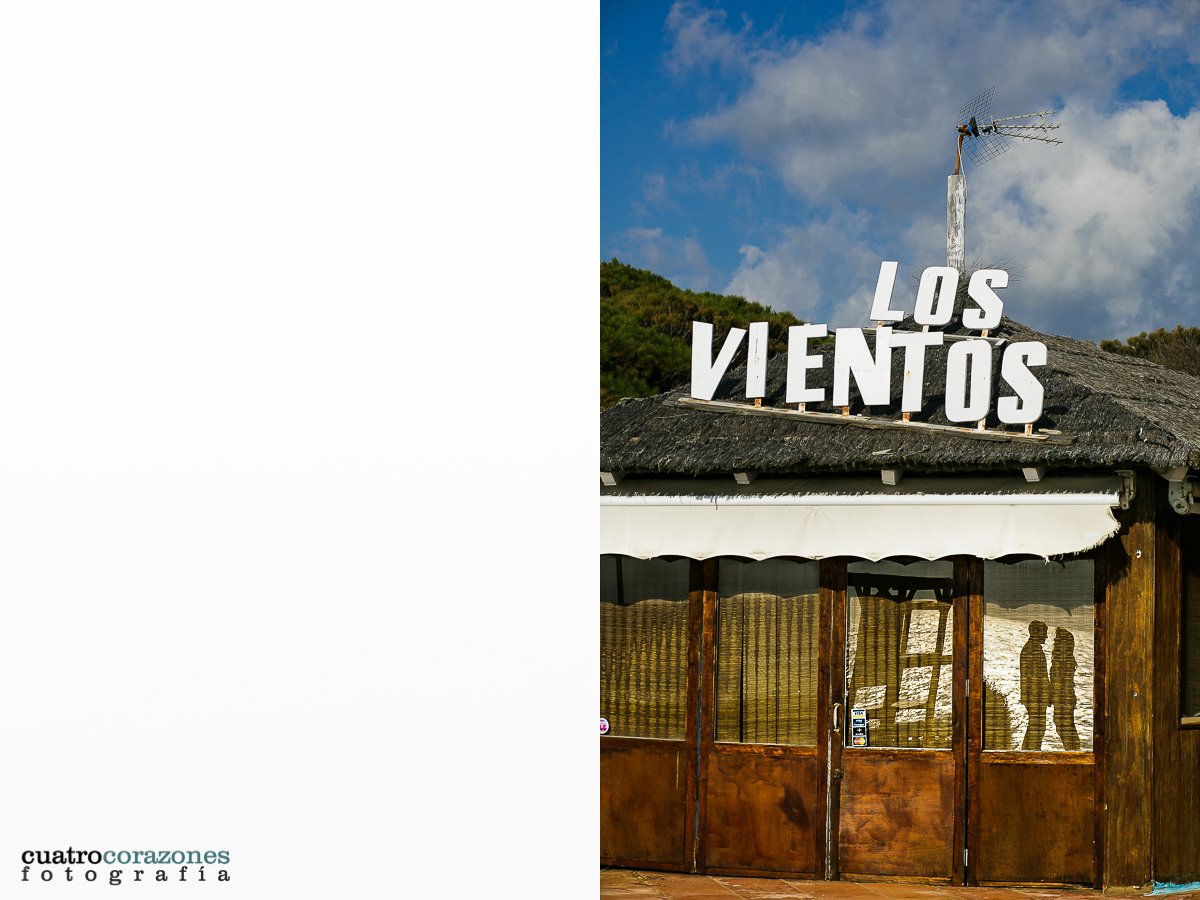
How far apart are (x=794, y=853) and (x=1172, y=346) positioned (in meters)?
27.4

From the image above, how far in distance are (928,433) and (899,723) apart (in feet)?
6.16

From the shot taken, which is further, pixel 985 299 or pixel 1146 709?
pixel 985 299

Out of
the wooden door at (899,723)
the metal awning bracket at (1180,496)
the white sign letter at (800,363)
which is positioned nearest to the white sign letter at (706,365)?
the white sign letter at (800,363)

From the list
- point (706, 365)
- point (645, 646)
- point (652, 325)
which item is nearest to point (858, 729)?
point (645, 646)

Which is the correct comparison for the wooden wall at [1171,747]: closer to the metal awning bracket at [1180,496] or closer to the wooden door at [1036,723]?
the metal awning bracket at [1180,496]

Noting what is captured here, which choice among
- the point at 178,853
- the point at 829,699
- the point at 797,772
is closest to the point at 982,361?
the point at 829,699

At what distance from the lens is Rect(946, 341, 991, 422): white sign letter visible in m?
7.93

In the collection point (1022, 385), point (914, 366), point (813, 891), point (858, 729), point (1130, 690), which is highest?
point (914, 366)

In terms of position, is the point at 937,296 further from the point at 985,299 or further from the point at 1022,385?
the point at 1022,385

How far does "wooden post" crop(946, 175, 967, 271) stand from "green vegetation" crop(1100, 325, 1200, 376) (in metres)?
21.9

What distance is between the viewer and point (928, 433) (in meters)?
8.12

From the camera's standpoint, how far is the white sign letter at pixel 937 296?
344 inches

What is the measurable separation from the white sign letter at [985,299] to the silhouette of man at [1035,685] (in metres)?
2.09

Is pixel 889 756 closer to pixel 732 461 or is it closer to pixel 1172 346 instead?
pixel 732 461
